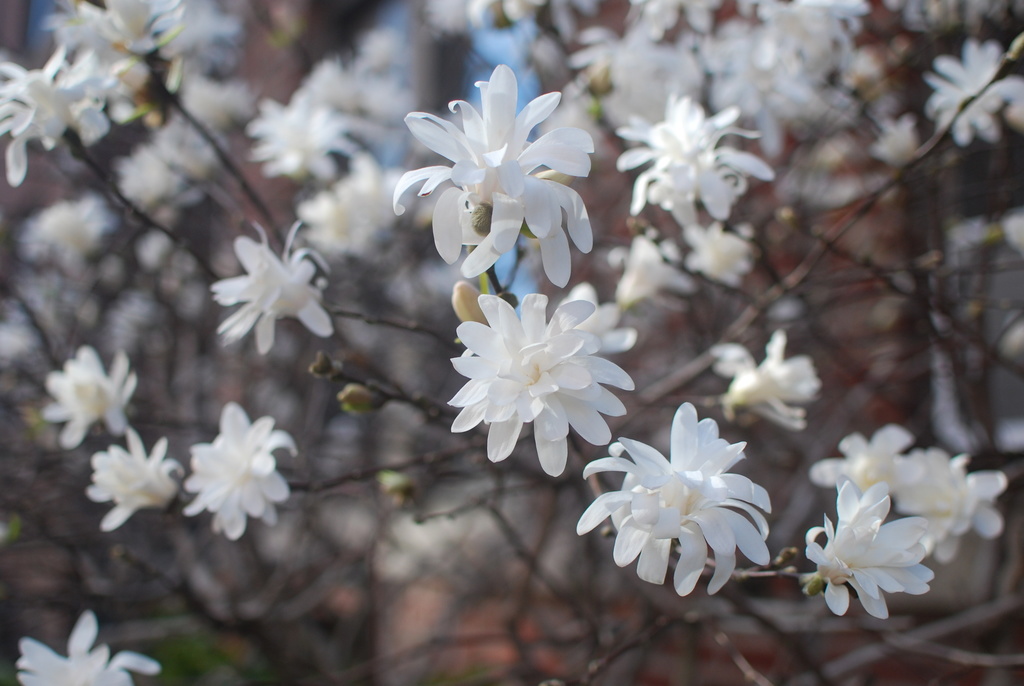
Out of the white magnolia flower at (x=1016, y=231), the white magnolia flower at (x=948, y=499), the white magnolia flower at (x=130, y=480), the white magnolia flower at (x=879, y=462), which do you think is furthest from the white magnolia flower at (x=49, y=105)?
the white magnolia flower at (x=1016, y=231)

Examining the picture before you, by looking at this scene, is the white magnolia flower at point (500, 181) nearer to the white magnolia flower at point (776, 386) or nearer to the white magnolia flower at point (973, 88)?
the white magnolia flower at point (776, 386)

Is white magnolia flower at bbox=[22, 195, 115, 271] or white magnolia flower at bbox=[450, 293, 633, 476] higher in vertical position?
white magnolia flower at bbox=[450, 293, 633, 476]

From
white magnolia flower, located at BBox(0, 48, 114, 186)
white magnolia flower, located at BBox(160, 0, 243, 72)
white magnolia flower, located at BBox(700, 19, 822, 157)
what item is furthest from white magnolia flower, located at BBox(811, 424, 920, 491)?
white magnolia flower, located at BBox(160, 0, 243, 72)

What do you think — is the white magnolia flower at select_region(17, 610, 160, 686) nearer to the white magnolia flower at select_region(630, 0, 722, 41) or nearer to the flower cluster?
the flower cluster

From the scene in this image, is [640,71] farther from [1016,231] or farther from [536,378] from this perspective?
[536,378]

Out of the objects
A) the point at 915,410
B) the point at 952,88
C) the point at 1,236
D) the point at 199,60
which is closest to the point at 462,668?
the point at 915,410
